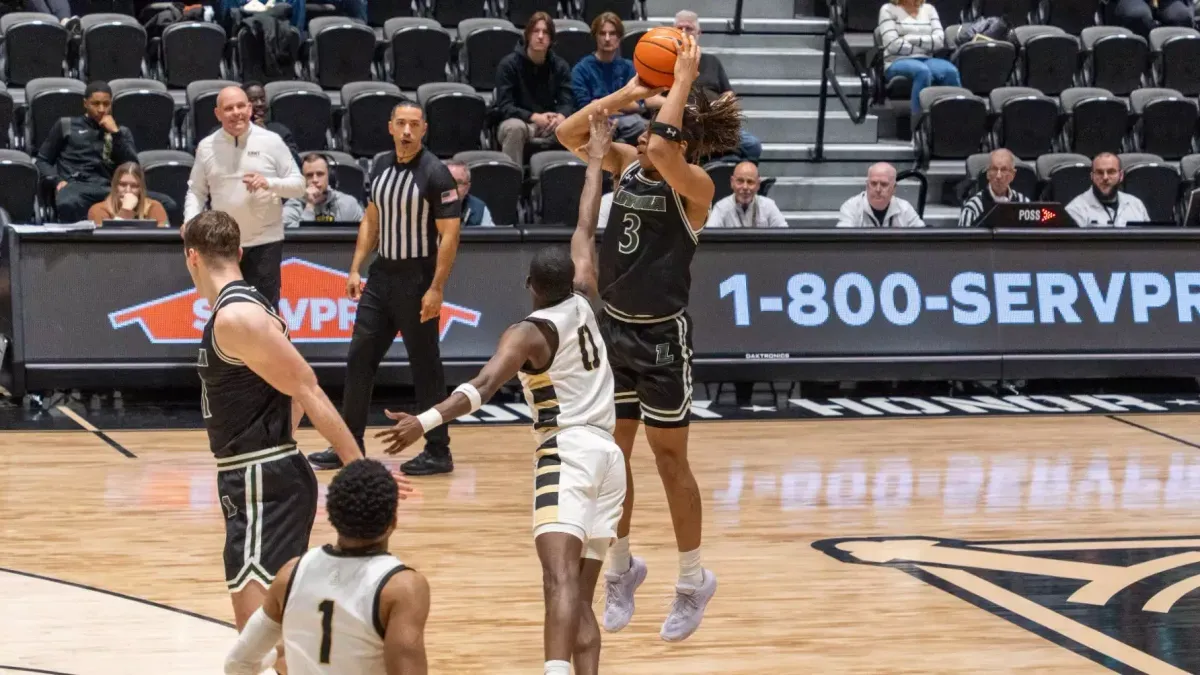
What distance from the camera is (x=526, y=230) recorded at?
35.3 feet

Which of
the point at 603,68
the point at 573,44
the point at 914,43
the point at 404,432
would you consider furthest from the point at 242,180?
the point at 914,43

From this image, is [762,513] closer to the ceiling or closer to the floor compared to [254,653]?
closer to the floor

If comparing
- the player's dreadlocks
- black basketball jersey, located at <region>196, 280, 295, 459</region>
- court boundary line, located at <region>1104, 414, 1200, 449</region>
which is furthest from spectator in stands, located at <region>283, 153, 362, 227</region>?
black basketball jersey, located at <region>196, 280, 295, 459</region>

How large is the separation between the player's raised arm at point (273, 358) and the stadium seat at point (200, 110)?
26.1 ft

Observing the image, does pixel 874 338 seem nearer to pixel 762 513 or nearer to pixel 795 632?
pixel 762 513

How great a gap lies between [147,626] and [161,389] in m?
4.91

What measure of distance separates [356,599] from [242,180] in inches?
249

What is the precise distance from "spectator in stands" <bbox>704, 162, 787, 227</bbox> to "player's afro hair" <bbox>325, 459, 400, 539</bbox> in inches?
321

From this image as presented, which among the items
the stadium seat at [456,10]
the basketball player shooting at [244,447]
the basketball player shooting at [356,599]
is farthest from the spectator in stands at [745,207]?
the basketball player shooting at [356,599]

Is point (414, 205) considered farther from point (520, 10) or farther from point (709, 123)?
point (520, 10)

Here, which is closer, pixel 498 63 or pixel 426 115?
pixel 426 115

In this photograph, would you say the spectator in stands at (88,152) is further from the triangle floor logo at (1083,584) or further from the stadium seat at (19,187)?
the triangle floor logo at (1083,584)

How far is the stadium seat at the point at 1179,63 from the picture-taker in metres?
15.3

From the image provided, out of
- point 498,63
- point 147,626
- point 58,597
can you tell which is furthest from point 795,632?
point 498,63
